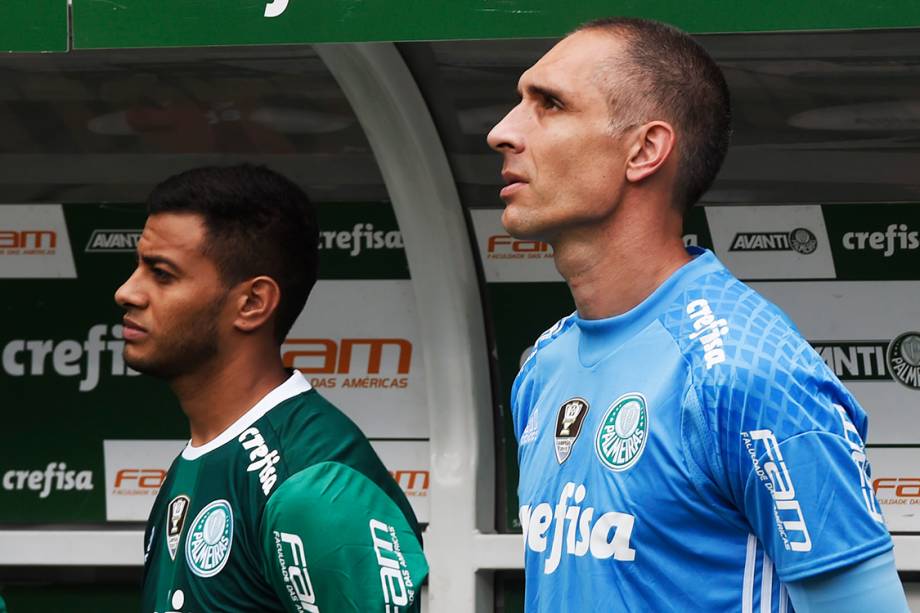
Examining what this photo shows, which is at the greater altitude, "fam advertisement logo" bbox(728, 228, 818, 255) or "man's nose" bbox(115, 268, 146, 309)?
"fam advertisement logo" bbox(728, 228, 818, 255)

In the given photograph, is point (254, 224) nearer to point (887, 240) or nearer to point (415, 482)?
point (415, 482)

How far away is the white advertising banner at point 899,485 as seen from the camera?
3887 mm

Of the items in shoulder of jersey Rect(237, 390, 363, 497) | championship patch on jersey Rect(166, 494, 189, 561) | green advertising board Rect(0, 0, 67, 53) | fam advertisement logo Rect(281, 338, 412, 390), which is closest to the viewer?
shoulder of jersey Rect(237, 390, 363, 497)

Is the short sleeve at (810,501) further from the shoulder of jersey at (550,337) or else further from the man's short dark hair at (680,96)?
the shoulder of jersey at (550,337)

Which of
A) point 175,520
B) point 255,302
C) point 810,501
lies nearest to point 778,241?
point 255,302

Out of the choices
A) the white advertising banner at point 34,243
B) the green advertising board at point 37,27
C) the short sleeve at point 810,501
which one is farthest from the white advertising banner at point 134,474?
the short sleeve at point 810,501

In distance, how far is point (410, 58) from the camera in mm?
3938

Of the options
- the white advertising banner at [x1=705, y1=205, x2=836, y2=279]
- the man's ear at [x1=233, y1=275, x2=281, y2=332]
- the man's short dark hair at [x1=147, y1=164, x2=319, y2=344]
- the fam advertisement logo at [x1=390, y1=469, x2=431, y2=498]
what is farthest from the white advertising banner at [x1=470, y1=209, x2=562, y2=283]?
the man's ear at [x1=233, y1=275, x2=281, y2=332]

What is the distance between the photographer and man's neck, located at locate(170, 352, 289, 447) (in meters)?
2.78

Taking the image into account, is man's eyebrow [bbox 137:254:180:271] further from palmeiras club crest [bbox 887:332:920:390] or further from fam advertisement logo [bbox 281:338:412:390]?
palmeiras club crest [bbox 887:332:920:390]

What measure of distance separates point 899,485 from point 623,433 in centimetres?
224

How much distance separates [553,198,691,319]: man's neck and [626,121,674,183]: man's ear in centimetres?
5

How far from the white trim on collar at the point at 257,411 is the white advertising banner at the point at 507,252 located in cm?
137

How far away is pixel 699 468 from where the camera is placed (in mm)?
1781
